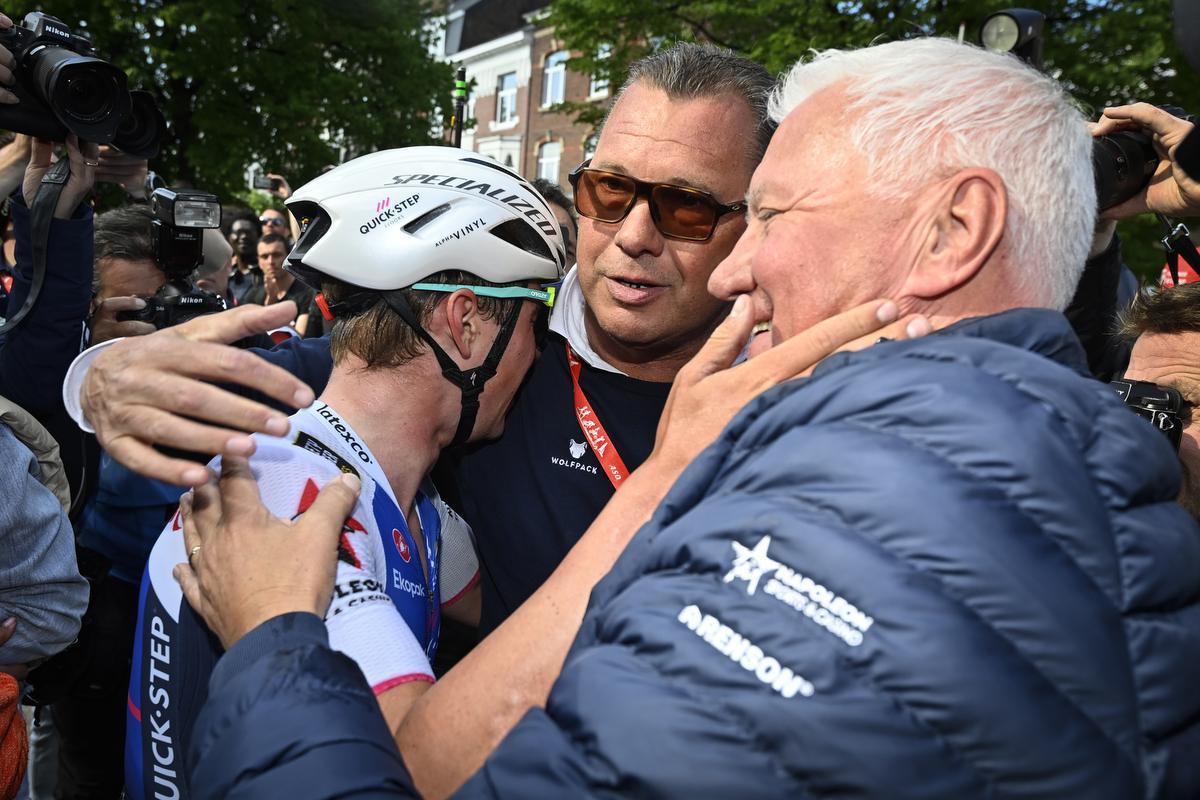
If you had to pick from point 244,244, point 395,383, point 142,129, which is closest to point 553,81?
point 244,244

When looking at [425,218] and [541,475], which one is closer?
[425,218]

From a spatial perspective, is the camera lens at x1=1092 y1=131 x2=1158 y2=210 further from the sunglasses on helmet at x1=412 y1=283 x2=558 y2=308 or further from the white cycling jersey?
the white cycling jersey

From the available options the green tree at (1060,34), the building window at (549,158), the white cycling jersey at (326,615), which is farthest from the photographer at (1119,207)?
the building window at (549,158)

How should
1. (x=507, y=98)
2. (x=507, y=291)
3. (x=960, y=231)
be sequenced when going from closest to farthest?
1. (x=960, y=231)
2. (x=507, y=291)
3. (x=507, y=98)

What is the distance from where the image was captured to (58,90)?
138 inches

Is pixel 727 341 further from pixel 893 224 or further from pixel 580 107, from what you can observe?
pixel 580 107

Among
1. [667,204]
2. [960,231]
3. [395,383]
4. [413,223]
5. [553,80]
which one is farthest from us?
[553,80]

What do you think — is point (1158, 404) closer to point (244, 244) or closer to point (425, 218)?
point (425, 218)

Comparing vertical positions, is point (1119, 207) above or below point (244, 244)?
above

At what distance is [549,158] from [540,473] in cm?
4415

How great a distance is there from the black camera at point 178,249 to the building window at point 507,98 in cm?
4413

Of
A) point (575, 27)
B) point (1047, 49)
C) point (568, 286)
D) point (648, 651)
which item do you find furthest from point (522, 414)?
point (575, 27)

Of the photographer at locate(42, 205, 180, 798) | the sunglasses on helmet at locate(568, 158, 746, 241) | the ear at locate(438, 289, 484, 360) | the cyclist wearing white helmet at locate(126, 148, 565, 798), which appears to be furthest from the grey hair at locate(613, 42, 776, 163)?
the photographer at locate(42, 205, 180, 798)

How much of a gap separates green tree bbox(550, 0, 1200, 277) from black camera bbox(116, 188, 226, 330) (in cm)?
961
